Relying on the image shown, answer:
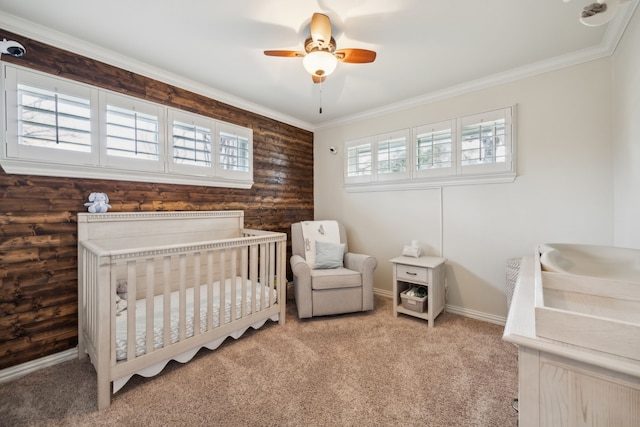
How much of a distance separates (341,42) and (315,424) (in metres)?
2.54

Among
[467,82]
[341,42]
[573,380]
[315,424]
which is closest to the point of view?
[573,380]

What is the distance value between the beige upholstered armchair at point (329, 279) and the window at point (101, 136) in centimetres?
132

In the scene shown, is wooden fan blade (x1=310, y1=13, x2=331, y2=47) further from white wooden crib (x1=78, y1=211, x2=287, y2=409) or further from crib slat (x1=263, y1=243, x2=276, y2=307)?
crib slat (x1=263, y1=243, x2=276, y2=307)

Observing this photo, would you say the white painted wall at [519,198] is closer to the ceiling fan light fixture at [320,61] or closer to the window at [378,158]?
the window at [378,158]

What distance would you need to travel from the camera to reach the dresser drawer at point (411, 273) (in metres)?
2.56

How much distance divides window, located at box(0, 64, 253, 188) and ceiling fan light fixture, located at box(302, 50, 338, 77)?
151cm

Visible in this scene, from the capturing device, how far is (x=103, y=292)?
1527 millimetres

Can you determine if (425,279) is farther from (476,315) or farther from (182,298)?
(182,298)

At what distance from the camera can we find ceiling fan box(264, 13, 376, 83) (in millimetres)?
1692

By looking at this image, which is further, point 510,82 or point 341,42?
point 510,82

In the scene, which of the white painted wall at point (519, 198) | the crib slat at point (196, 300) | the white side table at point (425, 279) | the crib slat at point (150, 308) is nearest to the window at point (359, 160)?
the white painted wall at point (519, 198)

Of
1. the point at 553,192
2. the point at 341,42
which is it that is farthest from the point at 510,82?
the point at 341,42

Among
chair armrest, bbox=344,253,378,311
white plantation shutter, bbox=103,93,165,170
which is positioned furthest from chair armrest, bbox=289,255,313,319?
white plantation shutter, bbox=103,93,165,170

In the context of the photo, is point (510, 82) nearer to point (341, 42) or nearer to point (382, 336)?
point (341, 42)
